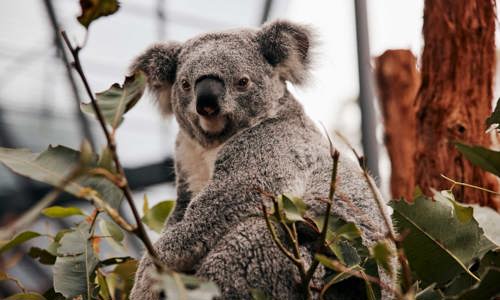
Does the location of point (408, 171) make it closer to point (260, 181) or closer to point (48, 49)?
point (260, 181)

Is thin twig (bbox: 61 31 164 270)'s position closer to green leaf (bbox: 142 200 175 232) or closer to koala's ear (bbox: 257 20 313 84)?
green leaf (bbox: 142 200 175 232)

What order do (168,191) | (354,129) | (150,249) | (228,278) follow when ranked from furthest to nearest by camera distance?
(168,191) < (354,129) < (228,278) < (150,249)

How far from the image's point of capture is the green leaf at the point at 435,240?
1.79 metres

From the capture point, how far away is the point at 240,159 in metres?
2.64

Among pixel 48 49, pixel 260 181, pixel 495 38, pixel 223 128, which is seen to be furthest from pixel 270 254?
pixel 48 49

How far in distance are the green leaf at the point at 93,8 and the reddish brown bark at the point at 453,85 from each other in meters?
2.25

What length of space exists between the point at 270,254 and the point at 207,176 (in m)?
0.84

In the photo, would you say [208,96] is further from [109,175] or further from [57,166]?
[109,175]

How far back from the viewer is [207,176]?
2984 mm

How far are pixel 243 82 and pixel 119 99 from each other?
4.27 ft

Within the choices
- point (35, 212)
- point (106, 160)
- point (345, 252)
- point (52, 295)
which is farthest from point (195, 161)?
point (35, 212)

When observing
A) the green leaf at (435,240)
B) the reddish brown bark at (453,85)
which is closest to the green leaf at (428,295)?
the green leaf at (435,240)

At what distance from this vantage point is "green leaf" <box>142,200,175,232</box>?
2.77m

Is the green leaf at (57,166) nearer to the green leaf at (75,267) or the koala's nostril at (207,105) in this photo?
the green leaf at (75,267)
